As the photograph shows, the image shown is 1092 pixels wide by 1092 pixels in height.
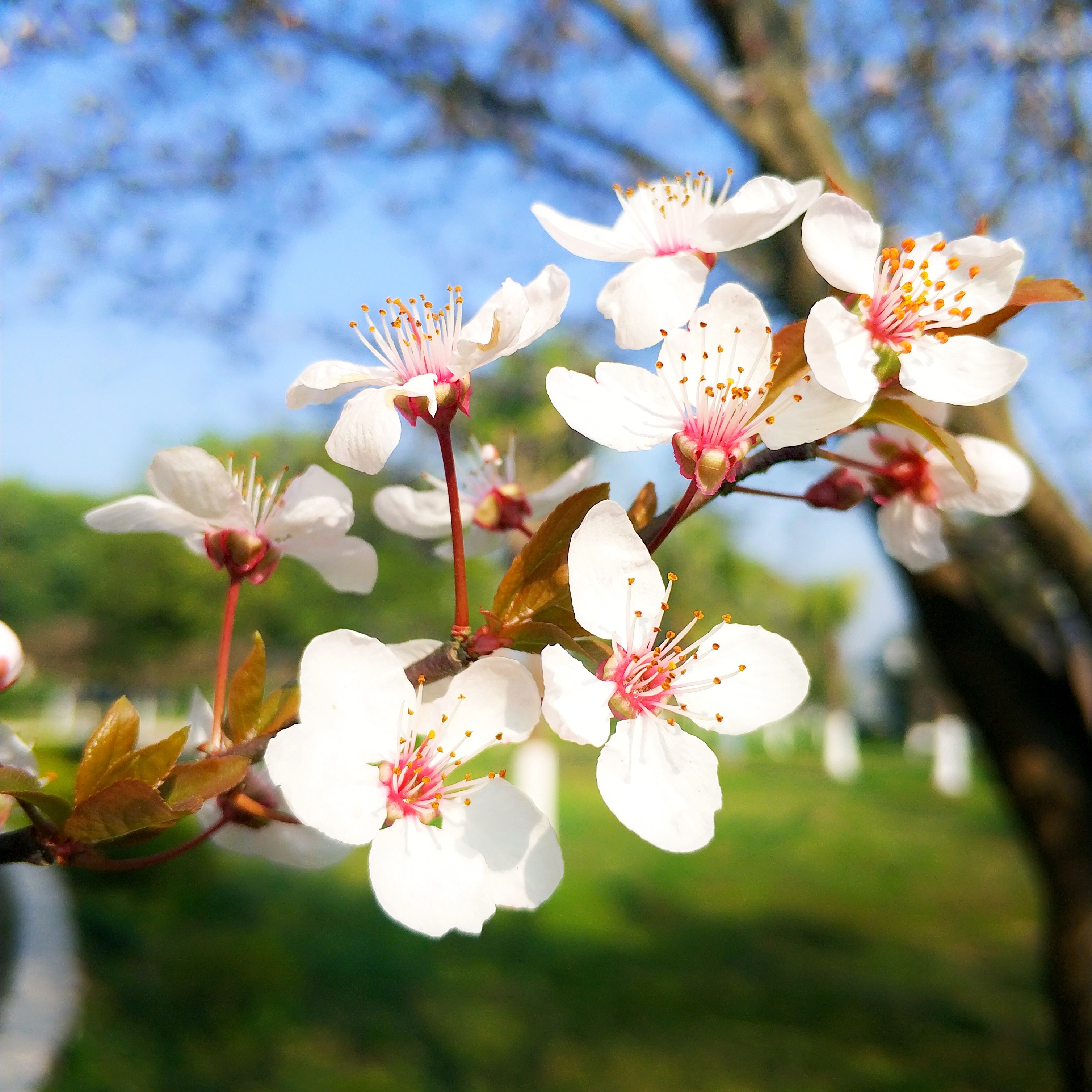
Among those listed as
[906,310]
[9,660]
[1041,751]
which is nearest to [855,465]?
[906,310]

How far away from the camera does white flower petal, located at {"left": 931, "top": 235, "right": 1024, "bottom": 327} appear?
590 millimetres

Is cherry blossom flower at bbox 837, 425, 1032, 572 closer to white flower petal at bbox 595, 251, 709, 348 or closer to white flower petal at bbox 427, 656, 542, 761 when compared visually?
white flower petal at bbox 595, 251, 709, 348

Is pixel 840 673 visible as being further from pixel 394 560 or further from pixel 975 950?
pixel 975 950

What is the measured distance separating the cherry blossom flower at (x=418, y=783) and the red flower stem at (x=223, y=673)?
0.11 m

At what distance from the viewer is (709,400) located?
1.84 ft

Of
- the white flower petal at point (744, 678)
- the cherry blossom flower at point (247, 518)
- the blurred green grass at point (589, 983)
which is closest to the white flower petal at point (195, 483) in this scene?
the cherry blossom flower at point (247, 518)

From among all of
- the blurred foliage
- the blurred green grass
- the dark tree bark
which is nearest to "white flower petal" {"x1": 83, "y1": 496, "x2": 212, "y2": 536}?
the dark tree bark

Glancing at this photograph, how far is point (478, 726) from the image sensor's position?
52cm

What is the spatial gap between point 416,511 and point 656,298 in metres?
0.26

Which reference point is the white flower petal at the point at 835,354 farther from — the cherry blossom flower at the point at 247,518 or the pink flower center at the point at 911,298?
the cherry blossom flower at the point at 247,518

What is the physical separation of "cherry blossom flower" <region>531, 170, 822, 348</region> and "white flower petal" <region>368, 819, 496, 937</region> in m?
0.30

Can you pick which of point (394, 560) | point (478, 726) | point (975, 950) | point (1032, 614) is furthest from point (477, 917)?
point (394, 560)

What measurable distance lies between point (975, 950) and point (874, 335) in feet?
17.6

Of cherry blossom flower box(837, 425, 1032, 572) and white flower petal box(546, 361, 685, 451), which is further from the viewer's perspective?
cherry blossom flower box(837, 425, 1032, 572)
